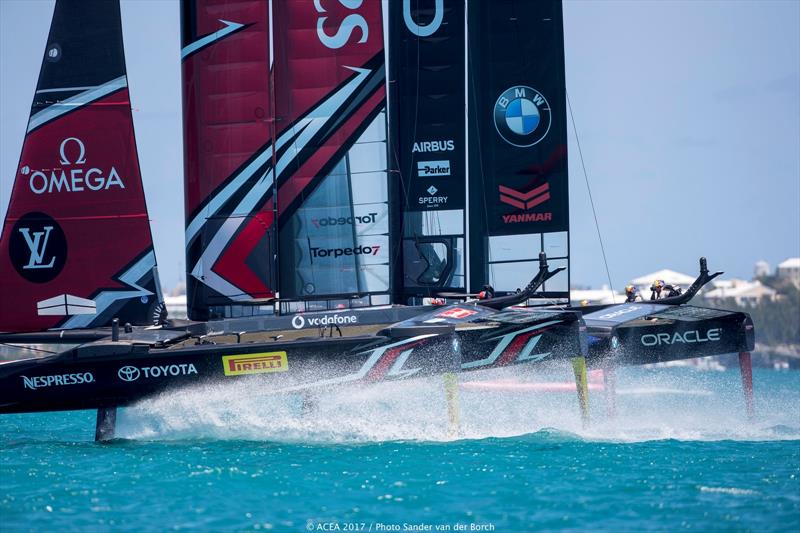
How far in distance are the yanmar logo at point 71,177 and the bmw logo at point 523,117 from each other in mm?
6447

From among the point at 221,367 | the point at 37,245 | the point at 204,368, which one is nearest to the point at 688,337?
the point at 221,367

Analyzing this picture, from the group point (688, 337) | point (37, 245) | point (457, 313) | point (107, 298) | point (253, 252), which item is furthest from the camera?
point (688, 337)

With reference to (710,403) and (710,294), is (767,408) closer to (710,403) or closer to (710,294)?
(710,403)

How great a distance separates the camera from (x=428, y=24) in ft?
58.7

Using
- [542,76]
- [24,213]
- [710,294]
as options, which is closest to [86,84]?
[24,213]

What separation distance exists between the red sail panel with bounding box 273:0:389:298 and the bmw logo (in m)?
3.26

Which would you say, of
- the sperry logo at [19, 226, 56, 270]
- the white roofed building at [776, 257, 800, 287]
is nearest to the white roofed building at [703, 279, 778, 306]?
the white roofed building at [776, 257, 800, 287]

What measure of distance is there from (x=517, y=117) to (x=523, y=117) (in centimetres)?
10

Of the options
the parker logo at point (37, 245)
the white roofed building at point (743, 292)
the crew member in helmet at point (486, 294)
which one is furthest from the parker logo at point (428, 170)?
the white roofed building at point (743, 292)

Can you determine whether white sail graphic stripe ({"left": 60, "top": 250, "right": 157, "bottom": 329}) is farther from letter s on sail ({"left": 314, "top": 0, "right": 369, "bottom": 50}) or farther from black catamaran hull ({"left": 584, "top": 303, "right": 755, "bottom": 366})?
black catamaran hull ({"left": 584, "top": 303, "right": 755, "bottom": 366})

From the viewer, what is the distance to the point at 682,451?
13109 millimetres

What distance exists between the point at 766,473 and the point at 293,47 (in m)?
8.29

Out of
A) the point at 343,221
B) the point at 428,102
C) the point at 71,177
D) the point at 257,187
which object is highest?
the point at 428,102

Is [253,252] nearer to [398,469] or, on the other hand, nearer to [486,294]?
[486,294]
